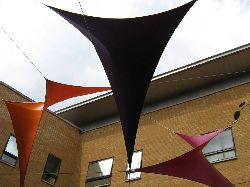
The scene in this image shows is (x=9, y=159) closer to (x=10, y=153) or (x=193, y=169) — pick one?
(x=10, y=153)

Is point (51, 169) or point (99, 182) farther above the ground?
point (51, 169)

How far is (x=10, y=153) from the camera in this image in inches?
651

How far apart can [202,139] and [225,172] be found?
3.59m

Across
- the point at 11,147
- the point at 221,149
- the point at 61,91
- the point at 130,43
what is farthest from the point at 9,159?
the point at 130,43

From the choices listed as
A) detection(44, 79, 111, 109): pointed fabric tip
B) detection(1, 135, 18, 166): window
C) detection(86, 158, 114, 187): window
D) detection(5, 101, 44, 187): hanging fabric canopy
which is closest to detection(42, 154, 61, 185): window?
detection(86, 158, 114, 187): window

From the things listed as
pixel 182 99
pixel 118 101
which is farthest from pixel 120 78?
pixel 182 99

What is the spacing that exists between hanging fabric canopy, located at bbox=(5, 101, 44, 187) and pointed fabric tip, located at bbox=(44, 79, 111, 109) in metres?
0.48

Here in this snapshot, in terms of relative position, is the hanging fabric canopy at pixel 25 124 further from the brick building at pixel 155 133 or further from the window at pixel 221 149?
the window at pixel 221 149

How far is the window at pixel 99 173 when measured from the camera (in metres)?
17.3

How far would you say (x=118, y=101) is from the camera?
771cm

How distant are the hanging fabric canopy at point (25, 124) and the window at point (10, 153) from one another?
17.3 ft

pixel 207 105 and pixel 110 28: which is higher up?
pixel 207 105

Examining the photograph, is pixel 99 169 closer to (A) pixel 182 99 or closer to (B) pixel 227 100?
(A) pixel 182 99

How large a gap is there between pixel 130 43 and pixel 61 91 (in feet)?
16.7
